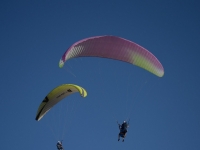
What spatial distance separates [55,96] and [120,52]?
5.35 m

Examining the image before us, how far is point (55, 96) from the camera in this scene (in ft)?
109

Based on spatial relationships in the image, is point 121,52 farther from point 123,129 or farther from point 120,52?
point 123,129

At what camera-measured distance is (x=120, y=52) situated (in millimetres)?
31234

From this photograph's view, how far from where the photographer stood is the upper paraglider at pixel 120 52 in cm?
2997

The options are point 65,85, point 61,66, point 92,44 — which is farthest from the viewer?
point 65,85

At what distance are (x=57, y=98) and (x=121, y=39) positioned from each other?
20.6ft

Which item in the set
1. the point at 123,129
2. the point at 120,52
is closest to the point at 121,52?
Answer: the point at 120,52

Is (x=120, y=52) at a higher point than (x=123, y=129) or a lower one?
higher

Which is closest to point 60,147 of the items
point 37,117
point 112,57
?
point 37,117

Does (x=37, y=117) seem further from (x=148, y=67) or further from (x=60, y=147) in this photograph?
(x=148, y=67)

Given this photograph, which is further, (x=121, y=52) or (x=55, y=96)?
(x=55, y=96)

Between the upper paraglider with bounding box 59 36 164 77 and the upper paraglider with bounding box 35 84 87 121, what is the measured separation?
103 inches

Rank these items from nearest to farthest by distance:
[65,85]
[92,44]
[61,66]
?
1. [61,66]
2. [92,44]
3. [65,85]

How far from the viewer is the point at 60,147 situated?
32969mm
